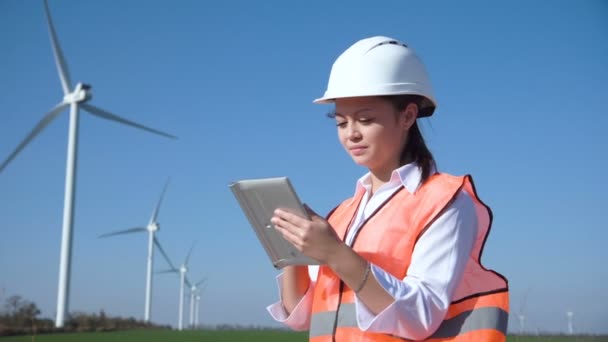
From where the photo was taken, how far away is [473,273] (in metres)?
3.21

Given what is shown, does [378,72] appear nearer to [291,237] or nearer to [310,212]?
[310,212]

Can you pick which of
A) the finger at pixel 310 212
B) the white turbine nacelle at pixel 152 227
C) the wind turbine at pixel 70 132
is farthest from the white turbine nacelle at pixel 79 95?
the finger at pixel 310 212

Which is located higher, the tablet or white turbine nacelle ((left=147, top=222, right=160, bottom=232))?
white turbine nacelle ((left=147, top=222, right=160, bottom=232))

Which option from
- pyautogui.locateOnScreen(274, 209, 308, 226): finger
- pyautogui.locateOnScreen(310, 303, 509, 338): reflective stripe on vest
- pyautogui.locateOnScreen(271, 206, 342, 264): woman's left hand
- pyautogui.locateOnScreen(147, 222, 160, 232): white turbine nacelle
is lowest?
pyautogui.locateOnScreen(310, 303, 509, 338): reflective stripe on vest

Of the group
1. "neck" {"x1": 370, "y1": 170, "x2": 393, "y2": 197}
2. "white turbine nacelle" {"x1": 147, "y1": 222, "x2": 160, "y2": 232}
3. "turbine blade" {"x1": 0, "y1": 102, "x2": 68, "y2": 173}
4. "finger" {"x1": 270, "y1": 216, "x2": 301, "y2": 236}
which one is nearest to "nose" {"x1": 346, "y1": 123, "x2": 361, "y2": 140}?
"neck" {"x1": 370, "y1": 170, "x2": 393, "y2": 197}

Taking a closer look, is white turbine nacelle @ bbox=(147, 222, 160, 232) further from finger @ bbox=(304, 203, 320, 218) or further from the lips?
finger @ bbox=(304, 203, 320, 218)

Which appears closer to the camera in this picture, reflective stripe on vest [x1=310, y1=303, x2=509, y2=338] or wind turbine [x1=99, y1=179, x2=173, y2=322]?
reflective stripe on vest [x1=310, y1=303, x2=509, y2=338]

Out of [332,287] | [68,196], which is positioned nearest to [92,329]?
[68,196]

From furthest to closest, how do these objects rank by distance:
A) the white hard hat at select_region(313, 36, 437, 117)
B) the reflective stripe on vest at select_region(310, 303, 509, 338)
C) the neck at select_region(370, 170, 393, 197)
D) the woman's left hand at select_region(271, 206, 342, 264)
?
the neck at select_region(370, 170, 393, 197)
the white hard hat at select_region(313, 36, 437, 117)
the reflective stripe on vest at select_region(310, 303, 509, 338)
the woman's left hand at select_region(271, 206, 342, 264)

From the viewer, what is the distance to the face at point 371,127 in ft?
11.1

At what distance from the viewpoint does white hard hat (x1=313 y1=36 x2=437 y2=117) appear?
10.9ft

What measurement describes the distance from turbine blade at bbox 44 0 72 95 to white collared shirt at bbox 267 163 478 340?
31.5 metres

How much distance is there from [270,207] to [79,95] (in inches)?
1348

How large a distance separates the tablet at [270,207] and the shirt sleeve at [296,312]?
0.38m
